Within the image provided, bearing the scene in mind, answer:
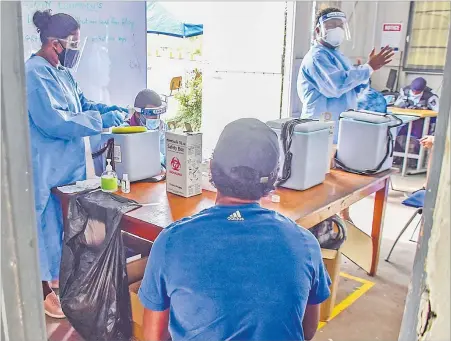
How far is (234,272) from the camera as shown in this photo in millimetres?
1104

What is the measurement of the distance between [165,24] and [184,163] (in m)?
3.16

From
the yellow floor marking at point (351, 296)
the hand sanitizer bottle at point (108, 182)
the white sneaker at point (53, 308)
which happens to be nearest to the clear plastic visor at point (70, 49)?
the hand sanitizer bottle at point (108, 182)

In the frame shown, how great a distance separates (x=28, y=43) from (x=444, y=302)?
8.81 feet

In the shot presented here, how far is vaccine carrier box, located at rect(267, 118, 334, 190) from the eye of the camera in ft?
6.49

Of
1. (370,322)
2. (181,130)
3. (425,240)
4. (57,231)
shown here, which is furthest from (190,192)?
(425,240)

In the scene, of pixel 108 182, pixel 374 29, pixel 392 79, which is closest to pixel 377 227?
pixel 108 182

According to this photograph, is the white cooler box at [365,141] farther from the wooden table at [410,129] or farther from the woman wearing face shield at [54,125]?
the wooden table at [410,129]

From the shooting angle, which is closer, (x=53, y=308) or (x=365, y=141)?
(x=53, y=308)

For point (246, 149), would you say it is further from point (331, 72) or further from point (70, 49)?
point (331, 72)

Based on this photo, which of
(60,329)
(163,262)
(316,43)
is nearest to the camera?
(163,262)

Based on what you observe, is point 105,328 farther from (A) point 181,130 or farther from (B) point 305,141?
(B) point 305,141

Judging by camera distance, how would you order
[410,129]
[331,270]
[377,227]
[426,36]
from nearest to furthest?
[331,270] < [377,227] < [410,129] < [426,36]

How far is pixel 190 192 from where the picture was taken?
1.92m

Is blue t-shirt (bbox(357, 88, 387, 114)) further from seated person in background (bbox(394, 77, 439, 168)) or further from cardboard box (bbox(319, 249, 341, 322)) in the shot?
cardboard box (bbox(319, 249, 341, 322))
